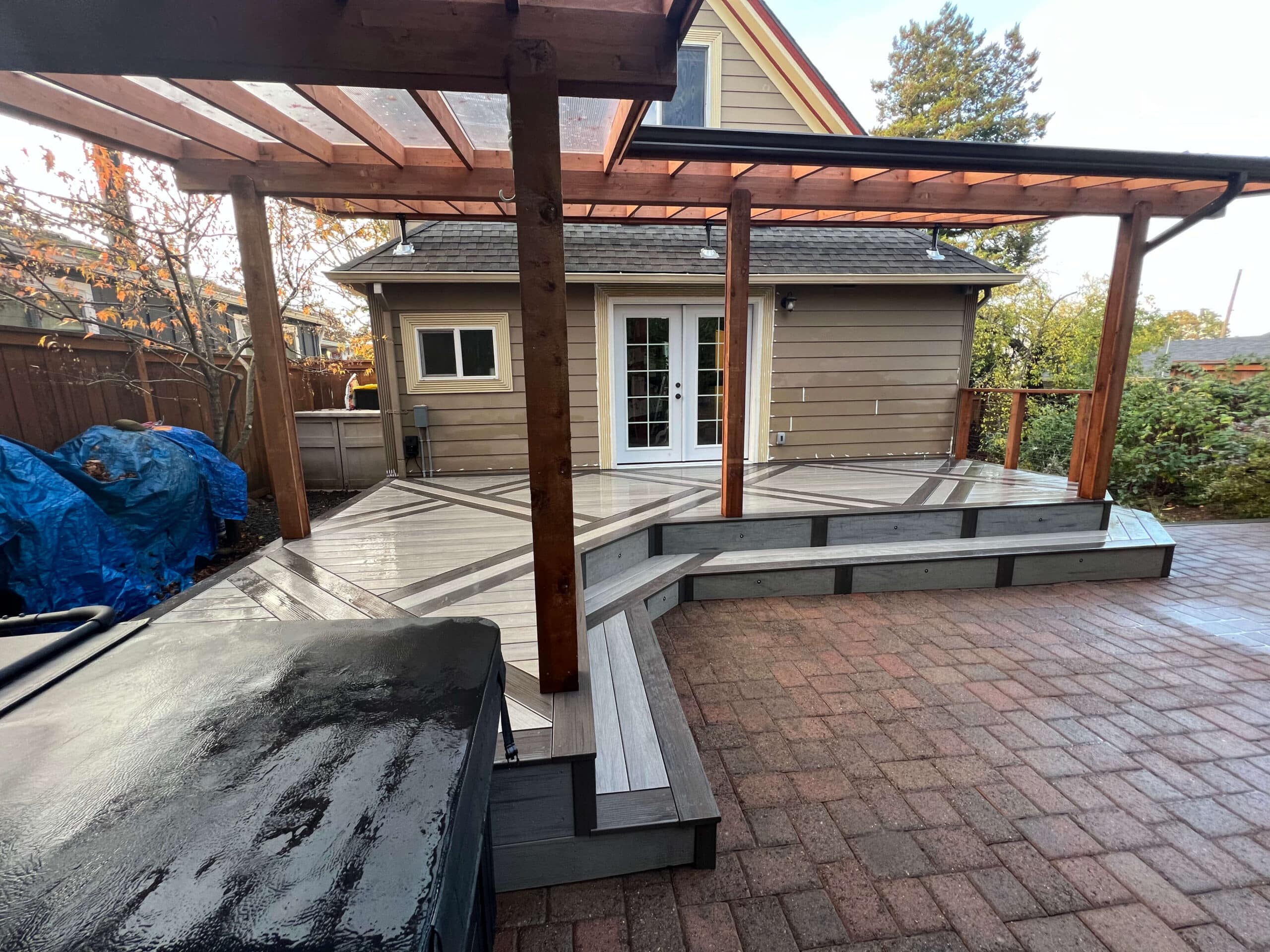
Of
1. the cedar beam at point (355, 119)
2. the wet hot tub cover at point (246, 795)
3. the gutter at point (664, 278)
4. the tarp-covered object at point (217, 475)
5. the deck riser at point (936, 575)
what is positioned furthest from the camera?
the gutter at point (664, 278)

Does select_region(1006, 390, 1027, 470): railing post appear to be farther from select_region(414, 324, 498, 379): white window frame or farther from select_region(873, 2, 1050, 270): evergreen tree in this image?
Result: select_region(873, 2, 1050, 270): evergreen tree

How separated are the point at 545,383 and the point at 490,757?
44.5 inches

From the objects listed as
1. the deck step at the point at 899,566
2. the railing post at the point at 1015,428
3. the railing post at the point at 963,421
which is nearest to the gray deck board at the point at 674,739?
the deck step at the point at 899,566

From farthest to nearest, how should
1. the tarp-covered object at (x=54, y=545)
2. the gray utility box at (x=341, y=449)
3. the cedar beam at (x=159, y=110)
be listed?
1. the gray utility box at (x=341, y=449)
2. the tarp-covered object at (x=54, y=545)
3. the cedar beam at (x=159, y=110)

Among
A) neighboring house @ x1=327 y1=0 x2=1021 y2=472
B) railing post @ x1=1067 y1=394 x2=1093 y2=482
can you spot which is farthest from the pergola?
neighboring house @ x1=327 y1=0 x2=1021 y2=472

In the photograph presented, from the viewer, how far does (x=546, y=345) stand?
1.73m

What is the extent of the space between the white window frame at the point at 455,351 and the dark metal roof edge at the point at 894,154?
11.1 feet

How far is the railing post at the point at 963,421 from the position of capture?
6.53 meters

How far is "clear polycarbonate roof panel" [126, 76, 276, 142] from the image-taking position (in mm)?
2334

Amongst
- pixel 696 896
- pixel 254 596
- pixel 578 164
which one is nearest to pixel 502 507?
pixel 254 596

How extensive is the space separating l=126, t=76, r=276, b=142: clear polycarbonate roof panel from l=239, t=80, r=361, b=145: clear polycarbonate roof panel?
167mm

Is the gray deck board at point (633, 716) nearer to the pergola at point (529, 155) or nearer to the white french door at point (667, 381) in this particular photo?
the pergola at point (529, 155)

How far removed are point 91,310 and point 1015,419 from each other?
39.6ft

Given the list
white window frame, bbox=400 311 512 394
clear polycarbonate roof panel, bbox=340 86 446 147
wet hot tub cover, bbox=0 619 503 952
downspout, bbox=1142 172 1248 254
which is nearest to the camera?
wet hot tub cover, bbox=0 619 503 952
